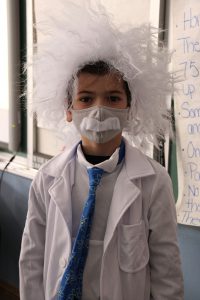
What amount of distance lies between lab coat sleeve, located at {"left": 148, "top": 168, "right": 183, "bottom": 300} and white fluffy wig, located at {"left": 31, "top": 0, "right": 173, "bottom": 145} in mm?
220

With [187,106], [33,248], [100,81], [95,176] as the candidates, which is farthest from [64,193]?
[187,106]

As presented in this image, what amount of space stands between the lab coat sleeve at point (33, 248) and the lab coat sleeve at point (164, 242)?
33 cm

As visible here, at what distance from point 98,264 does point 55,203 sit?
205 mm

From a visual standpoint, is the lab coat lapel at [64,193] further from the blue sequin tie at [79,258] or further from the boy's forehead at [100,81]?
the boy's forehead at [100,81]

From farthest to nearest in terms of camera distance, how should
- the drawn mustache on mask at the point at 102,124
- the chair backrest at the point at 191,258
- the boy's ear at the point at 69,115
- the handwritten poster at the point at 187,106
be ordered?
1. the chair backrest at the point at 191,258
2. the handwritten poster at the point at 187,106
3. the boy's ear at the point at 69,115
4. the drawn mustache on mask at the point at 102,124

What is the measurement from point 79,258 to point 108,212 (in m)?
0.15

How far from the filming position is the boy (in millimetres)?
963

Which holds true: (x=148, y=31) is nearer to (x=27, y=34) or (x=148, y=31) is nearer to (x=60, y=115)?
(x=60, y=115)

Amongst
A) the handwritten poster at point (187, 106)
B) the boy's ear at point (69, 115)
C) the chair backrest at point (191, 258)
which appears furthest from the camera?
the chair backrest at point (191, 258)

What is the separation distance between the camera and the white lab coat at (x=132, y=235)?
96 cm

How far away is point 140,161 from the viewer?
1.03 meters

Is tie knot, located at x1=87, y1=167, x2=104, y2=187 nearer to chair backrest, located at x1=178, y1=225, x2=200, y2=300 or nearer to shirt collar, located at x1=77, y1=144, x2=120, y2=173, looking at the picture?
shirt collar, located at x1=77, y1=144, x2=120, y2=173

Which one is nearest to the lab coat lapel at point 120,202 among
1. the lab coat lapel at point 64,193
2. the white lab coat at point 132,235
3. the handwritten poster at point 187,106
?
the white lab coat at point 132,235

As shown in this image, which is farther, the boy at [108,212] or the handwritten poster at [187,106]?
the handwritten poster at [187,106]
